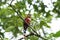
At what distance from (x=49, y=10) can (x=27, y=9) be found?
0.42 meters

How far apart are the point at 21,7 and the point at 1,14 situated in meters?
0.29

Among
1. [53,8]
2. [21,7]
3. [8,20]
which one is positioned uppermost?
[53,8]

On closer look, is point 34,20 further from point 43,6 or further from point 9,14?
point 43,6

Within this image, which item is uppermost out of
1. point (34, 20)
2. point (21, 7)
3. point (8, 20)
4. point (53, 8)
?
point (53, 8)

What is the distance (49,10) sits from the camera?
2490mm

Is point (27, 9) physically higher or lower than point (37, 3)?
lower

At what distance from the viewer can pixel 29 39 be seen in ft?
5.59

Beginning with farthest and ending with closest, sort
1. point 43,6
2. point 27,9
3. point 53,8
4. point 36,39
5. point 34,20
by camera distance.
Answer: point 43,6 → point 53,8 → point 27,9 → point 34,20 → point 36,39

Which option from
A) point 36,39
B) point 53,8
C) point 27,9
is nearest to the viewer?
point 36,39

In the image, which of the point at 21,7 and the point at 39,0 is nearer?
the point at 21,7

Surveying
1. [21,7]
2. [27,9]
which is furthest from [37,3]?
[21,7]

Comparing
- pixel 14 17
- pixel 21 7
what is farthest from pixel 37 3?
pixel 14 17

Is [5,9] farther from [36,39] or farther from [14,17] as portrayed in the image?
[36,39]

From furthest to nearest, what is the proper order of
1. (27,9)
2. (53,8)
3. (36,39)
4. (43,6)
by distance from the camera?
(43,6), (53,8), (27,9), (36,39)
